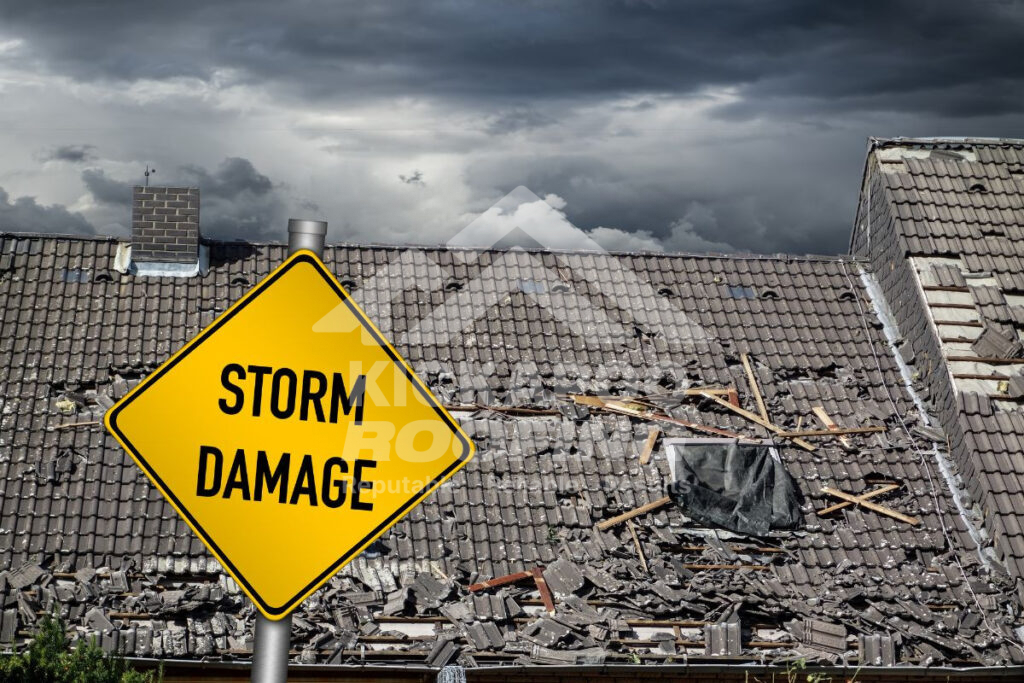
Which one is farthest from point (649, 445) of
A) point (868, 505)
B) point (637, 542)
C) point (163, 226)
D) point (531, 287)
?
point (163, 226)

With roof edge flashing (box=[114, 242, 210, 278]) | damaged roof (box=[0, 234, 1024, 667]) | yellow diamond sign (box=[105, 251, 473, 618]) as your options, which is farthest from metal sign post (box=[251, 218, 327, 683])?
roof edge flashing (box=[114, 242, 210, 278])

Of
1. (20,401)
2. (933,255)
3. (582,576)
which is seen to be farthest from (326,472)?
(933,255)

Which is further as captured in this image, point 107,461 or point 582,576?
point 107,461

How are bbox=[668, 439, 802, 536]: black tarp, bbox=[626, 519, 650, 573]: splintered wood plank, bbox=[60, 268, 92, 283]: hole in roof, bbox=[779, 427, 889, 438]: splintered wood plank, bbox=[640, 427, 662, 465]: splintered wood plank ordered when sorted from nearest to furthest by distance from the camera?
bbox=[626, 519, 650, 573]: splintered wood plank → bbox=[668, 439, 802, 536]: black tarp → bbox=[640, 427, 662, 465]: splintered wood plank → bbox=[779, 427, 889, 438]: splintered wood plank → bbox=[60, 268, 92, 283]: hole in roof

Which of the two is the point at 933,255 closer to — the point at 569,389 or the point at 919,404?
the point at 919,404

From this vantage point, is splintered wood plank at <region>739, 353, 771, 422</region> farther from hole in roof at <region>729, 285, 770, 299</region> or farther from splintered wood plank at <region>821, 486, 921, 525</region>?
hole in roof at <region>729, 285, 770, 299</region>

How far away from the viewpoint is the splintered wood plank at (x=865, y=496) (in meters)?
11.9

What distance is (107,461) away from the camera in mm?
11570

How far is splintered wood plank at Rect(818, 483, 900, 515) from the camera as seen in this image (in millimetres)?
11859

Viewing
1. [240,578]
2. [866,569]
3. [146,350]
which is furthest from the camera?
[146,350]

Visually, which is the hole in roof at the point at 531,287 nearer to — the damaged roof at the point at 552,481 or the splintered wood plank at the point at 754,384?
the damaged roof at the point at 552,481

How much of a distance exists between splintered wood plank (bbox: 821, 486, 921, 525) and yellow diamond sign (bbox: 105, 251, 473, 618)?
29.2 feet

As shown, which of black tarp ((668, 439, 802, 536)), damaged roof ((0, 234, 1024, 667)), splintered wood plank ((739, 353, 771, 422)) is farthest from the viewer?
splintered wood plank ((739, 353, 771, 422))

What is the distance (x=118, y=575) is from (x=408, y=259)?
5.97 m
